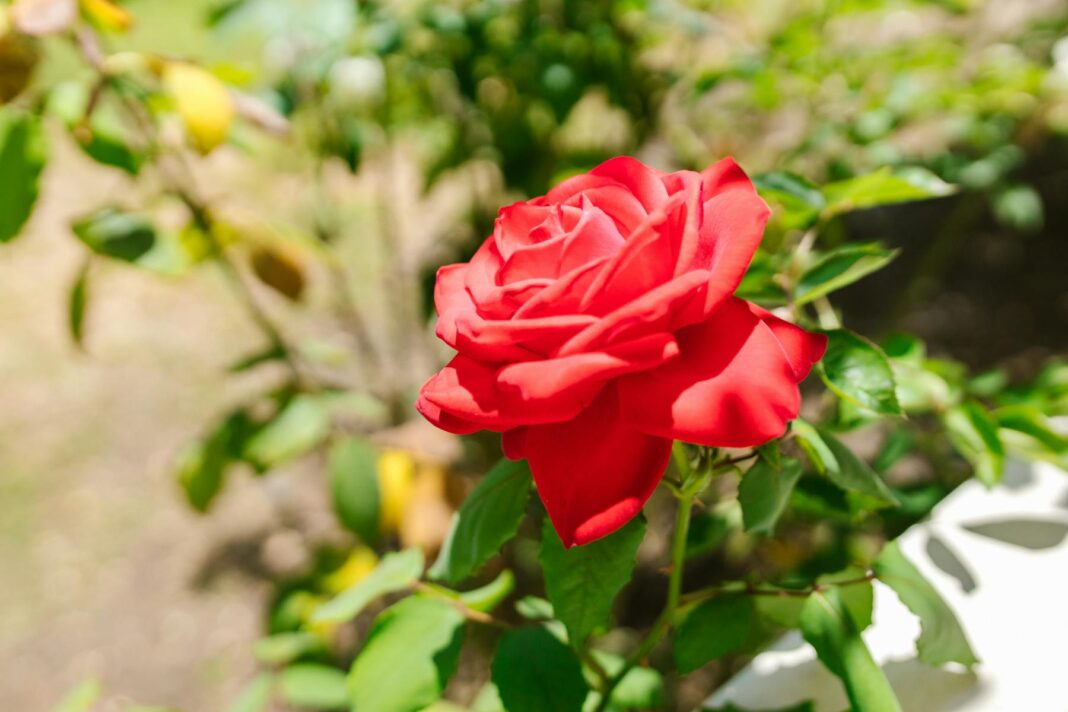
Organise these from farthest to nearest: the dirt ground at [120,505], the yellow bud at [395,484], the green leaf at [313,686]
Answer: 1. the dirt ground at [120,505]
2. the yellow bud at [395,484]
3. the green leaf at [313,686]

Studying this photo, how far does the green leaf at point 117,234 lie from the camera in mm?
1054

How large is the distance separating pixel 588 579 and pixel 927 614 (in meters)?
0.25

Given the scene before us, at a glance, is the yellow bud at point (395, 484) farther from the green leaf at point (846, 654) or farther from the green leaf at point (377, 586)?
the green leaf at point (846, 654)

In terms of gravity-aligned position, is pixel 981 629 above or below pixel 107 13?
below

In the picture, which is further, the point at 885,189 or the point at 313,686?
the point at 313,686

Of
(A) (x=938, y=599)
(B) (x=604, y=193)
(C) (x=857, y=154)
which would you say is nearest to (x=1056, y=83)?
(C) (x=857, y=154)

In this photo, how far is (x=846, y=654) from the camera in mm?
538

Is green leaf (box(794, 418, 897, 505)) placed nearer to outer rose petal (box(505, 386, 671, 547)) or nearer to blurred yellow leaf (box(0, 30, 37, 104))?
outer rose petal (box(505, 386, 671, 547))

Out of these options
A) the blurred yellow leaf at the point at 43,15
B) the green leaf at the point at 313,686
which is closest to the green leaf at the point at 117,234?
the blurred yellow leaf at the point at 43,15

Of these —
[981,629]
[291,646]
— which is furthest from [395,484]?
[981,629]

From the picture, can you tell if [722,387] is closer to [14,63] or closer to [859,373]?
[859,373]

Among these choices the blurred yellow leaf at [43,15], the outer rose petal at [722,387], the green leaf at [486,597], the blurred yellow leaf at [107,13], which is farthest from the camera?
the blurred yellow leaf at [107,13]

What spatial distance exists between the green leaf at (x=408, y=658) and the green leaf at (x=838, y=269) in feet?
1.14

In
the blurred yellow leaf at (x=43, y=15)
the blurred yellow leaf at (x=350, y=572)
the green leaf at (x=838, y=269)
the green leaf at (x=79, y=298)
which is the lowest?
the blurred yellow leaf at (x=350, y=572)
